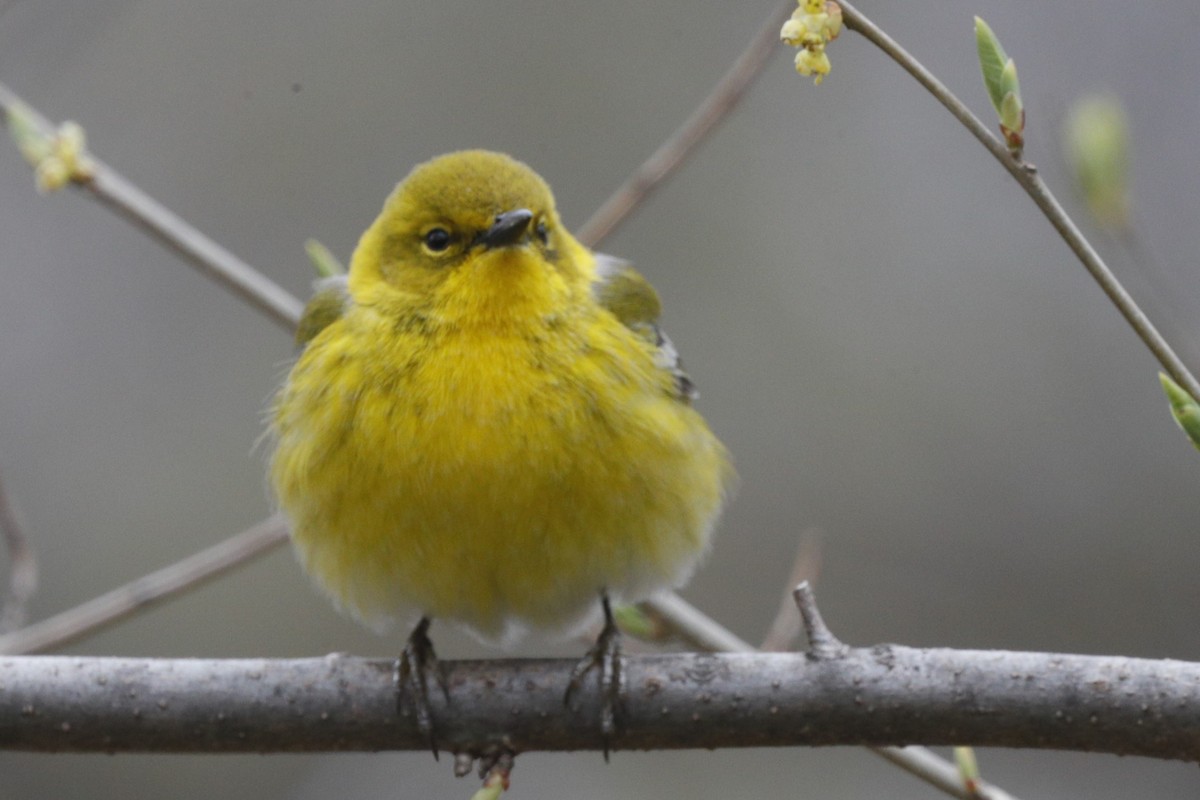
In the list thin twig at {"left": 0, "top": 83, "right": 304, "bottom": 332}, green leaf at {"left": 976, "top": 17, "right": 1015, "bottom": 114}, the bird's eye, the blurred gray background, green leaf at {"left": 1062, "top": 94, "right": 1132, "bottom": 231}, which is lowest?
green leaf at {"left": 976, "top": 17, "right": 1015, "bottom": 114}

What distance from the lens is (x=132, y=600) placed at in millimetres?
4152

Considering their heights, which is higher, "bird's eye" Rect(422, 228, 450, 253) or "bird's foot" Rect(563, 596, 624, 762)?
"bird's eye" Rect(422, 228, 450, 253)

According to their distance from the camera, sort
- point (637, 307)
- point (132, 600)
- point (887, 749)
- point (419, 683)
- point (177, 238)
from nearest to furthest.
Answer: point (887, 749), point (419, 683), point (132, 600), point (177, 238), point (637, 307)

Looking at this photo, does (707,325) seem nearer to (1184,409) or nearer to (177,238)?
(177,238)

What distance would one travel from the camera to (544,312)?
14.6 feet

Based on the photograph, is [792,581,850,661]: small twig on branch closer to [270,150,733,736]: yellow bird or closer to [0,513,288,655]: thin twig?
[270,150,733,736]: yellow bird

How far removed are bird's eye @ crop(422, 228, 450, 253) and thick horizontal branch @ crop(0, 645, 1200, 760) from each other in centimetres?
139

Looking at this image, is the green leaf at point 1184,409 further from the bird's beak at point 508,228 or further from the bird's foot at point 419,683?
the bird's beak at point 508,228

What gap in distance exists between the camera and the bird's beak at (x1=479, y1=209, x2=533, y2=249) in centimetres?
439

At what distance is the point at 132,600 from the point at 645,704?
1.56m

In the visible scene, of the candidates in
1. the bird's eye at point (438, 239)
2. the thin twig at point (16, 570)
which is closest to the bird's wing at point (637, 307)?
the bird's eye at point (438, 239)

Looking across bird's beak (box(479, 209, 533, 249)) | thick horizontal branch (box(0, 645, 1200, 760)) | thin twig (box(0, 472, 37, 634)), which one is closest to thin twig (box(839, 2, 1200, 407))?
Result: thick horizontal branch (box(0, 645, 1200, 760))

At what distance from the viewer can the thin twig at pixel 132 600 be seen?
4059 mm

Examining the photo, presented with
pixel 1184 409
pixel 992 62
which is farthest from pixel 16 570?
pixel 1184 409
